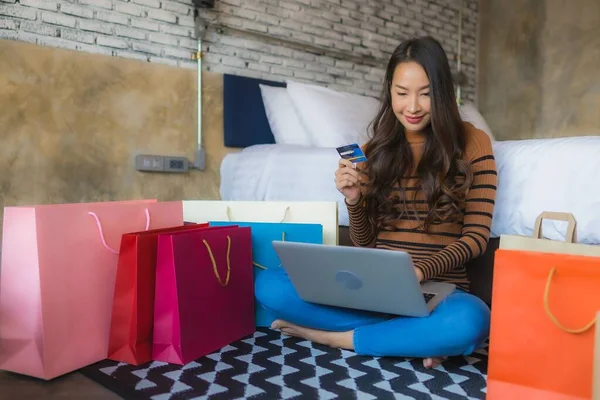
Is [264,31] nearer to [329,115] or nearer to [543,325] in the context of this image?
[329,115]

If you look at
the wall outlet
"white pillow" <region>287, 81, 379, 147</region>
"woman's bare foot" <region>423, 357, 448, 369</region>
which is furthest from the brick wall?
"woman's bare foot" <region>423, 357, 448, 369</region>

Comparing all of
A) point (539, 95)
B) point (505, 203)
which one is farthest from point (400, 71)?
point (539, 95)

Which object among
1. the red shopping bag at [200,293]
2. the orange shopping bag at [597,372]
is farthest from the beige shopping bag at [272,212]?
the orange shopping bag at [597,372]

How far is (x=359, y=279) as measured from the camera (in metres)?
1.25

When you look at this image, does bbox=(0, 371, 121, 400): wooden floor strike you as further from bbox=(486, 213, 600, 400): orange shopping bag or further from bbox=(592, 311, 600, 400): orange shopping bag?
bbox=(592, 311, 600, 400): orange shopping bag

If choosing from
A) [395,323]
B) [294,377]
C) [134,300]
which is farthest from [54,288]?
[395,323]

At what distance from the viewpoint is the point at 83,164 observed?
7.11 ft

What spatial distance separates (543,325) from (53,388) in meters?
1.04

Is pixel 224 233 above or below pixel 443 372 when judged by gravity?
above

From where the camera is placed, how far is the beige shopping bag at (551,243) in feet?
3.68

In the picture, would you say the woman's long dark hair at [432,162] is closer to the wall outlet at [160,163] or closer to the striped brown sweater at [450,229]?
the striped brown sweater at [450,229]

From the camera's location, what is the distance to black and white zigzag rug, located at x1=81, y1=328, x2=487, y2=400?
44.2 inches

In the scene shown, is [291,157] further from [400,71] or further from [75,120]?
[75,120]

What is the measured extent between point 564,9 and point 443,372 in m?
3.06
